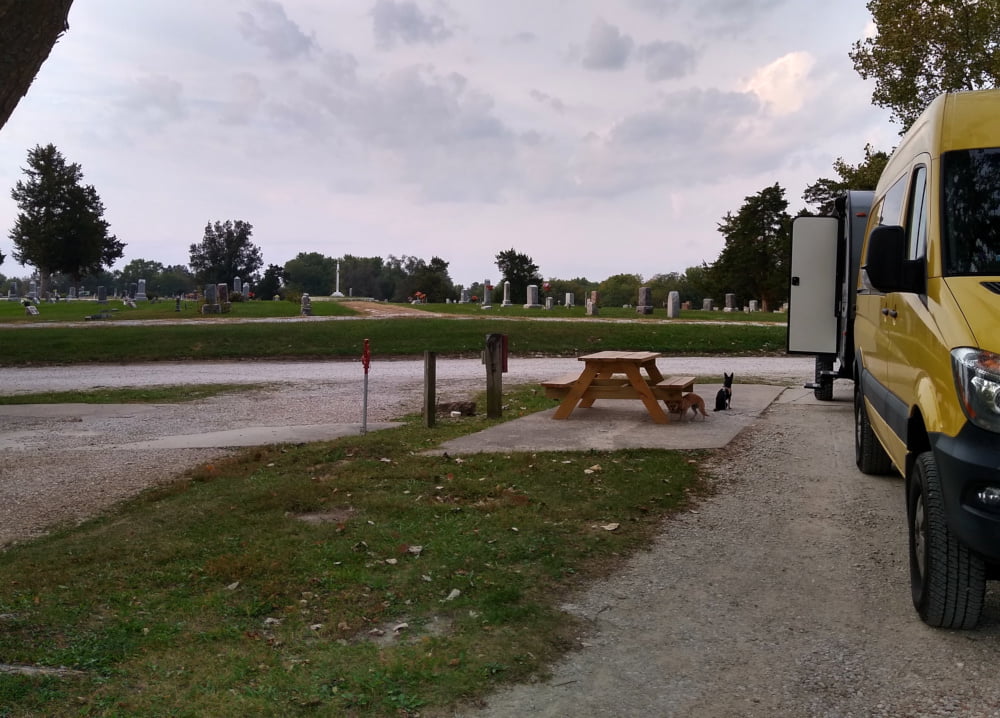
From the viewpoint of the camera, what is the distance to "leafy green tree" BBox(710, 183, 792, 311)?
70062mm

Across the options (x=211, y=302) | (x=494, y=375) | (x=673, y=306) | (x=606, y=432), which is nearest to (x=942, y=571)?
(x=606, y=432)

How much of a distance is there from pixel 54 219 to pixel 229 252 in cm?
4059

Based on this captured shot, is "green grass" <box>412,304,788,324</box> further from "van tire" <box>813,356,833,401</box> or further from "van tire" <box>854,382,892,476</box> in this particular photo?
"van tire" <box>854,382,892,476</box>

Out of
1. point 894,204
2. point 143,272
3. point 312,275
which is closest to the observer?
Result: point 894,204

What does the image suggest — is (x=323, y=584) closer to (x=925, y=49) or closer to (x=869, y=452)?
(x=869, y=452)

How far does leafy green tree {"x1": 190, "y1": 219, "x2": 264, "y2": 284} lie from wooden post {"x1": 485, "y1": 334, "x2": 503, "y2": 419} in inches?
4020

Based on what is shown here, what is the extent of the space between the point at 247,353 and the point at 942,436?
71.1ft

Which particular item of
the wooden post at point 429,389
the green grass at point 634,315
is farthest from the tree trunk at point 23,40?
the green grass at point 634,315

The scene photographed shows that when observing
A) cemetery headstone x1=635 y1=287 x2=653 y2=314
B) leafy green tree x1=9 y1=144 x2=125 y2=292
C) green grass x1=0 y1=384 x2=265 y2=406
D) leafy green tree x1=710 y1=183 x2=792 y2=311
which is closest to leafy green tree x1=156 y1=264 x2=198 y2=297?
leafy green tree x1=9 y1=144 x2=125 y2=292

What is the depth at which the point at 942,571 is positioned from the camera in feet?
13.4

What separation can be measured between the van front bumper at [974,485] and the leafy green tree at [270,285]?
3427 inches

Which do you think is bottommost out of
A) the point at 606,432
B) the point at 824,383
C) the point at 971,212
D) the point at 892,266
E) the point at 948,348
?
the point at 606,432

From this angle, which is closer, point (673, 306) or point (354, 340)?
point (354, 340)

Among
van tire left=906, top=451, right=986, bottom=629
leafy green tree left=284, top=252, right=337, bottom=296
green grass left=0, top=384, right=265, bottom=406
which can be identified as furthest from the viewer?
leafy green tree left=284, top=252, right=337, bottom=296
